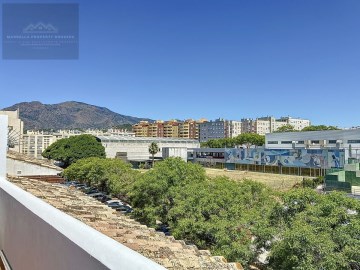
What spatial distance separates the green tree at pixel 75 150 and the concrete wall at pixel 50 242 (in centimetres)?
4730

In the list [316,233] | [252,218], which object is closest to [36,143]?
[252,218]

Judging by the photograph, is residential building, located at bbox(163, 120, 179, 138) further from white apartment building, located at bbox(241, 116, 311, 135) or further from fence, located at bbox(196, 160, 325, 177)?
fence, located at bbox(196, 160, 325, 177)

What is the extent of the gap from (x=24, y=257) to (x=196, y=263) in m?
2.02

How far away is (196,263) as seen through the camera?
161 inches

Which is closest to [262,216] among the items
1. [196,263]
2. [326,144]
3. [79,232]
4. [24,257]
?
[196,263]

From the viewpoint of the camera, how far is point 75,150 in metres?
49.9

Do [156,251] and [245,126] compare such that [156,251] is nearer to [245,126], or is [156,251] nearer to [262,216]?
[262,216]

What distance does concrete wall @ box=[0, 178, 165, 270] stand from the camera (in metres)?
1.40

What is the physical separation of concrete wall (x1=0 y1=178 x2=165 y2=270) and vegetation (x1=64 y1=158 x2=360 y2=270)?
748 cm

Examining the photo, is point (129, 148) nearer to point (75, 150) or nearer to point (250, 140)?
point (75, 150)

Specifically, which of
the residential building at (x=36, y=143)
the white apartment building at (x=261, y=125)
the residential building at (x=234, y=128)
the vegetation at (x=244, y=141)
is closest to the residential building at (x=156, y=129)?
the residential building at (x=234, y=128)

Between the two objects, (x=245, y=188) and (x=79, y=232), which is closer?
(x=79, y=232)

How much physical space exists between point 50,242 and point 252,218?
1120cm

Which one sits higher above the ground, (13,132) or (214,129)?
(214,129)
